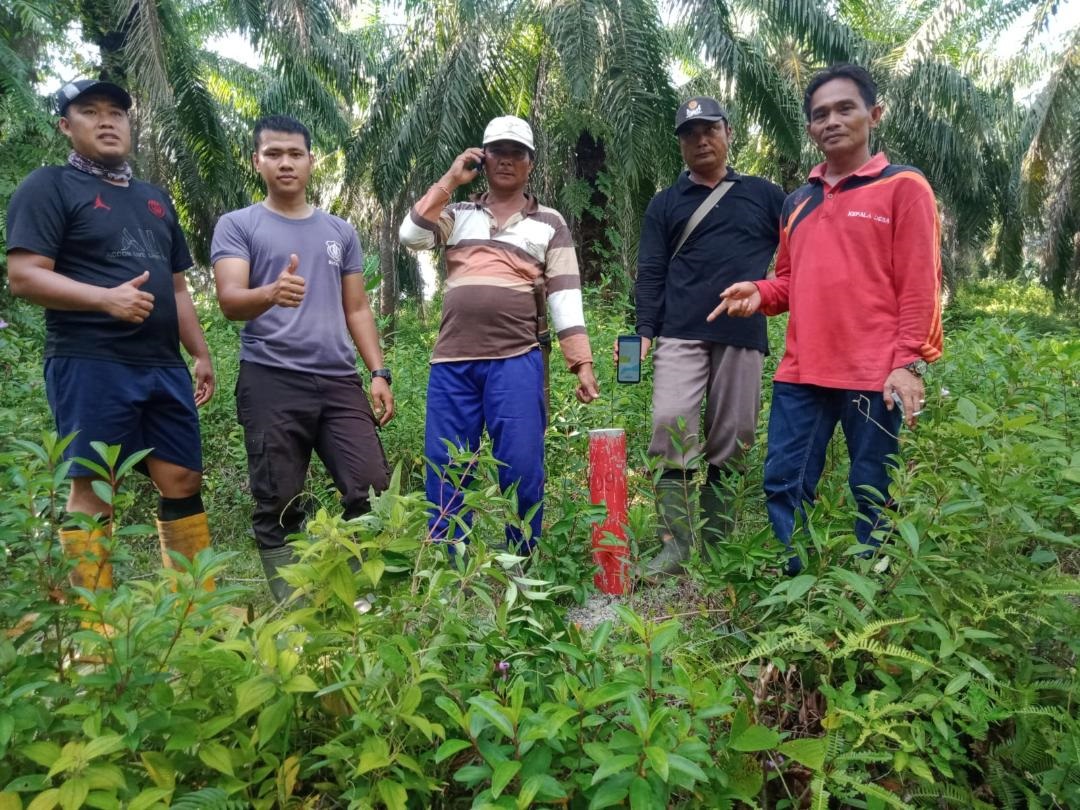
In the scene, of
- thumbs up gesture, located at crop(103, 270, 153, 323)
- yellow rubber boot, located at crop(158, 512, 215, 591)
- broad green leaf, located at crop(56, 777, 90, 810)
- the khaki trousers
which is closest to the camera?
broad green leaf, located at crop(56, 777, 90, 810)

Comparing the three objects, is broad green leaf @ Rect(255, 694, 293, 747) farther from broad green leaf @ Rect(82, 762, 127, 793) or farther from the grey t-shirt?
the grey t-shirt

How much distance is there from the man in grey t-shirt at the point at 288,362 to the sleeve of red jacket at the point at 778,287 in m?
1.65

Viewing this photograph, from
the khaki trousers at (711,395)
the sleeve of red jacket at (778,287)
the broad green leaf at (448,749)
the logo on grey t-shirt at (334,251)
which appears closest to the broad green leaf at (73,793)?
the broad green leaf at (448,749)

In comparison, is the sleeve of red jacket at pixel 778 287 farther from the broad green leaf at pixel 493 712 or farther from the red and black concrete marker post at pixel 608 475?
the broad green leaf at pixel 493 712

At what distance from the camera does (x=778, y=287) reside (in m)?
2.96

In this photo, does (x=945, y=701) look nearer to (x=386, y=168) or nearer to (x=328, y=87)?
(x=386, y=168)

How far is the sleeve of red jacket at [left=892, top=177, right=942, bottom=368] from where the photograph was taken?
2.47 m

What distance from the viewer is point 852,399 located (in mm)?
2619

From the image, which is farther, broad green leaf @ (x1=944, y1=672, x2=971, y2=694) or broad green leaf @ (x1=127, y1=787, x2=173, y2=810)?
broad green leaf @ (x1=944, y1=672, x2=971, y2=694)

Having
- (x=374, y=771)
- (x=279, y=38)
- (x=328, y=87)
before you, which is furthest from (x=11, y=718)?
(x=328, y=87)

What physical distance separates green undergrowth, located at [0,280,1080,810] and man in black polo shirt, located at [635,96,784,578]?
3.13ft

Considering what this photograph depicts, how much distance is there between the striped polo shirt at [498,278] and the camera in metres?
3.13

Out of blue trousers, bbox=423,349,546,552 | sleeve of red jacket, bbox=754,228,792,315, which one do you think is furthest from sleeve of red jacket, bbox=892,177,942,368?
blue trousers, bbox=423,349,546,552

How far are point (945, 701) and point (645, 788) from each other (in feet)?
2.53
